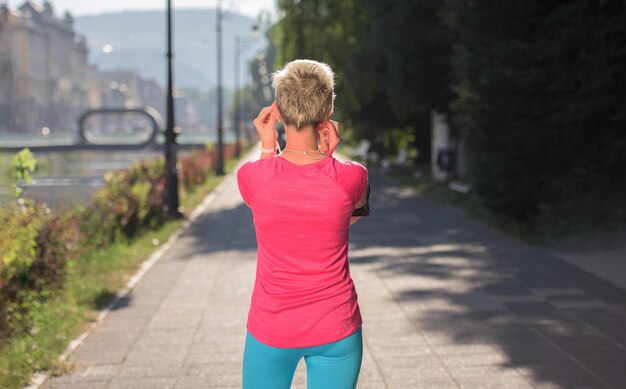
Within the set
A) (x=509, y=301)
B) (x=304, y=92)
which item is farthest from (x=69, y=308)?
(x=304, y=92)

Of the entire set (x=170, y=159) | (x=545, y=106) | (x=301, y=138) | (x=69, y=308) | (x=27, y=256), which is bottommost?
(x=69, y=308)

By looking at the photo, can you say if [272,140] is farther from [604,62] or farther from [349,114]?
[349,114]

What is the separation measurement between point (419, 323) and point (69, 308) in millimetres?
3324

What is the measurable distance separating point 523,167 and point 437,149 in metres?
14.8

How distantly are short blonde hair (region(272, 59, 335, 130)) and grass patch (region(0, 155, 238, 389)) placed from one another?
→ 4.05m

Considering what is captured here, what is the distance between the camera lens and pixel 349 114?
112 ft

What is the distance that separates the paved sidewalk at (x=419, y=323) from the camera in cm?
616

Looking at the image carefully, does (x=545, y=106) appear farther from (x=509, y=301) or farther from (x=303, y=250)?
(x=303, y=250)

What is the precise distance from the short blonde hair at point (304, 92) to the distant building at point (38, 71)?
303 ft

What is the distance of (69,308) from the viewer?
8.43 m

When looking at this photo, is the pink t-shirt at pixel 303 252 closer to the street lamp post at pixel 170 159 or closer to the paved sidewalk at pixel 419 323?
the paved sidewalk at pixel 419 323

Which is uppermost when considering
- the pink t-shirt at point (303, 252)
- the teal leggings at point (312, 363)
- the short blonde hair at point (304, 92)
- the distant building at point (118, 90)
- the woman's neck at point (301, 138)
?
the distant building at point (118, 90)

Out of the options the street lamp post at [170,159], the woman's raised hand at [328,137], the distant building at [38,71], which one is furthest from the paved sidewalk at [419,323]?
the distant building at [38,71]

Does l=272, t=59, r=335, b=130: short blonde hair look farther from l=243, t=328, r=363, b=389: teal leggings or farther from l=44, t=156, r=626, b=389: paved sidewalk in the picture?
l=44, t=156, r=626, b=389: paved sidewalk
